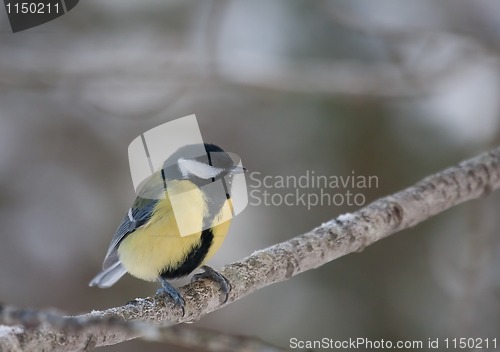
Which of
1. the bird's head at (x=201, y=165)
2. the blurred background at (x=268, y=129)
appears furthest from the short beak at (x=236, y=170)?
the blurred background at (x=268, y=129)

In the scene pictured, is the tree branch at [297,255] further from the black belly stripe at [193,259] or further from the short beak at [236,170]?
the short beak at [236,170]

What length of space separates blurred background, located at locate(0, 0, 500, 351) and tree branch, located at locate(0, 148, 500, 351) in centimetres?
40

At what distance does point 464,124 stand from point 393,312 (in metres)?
0.68

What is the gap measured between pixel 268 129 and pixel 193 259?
1063 millimetres

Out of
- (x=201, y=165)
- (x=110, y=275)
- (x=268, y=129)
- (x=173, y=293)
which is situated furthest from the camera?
(x=268, y=129)

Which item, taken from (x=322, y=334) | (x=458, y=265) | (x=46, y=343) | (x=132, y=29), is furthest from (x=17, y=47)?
(x=458, y=265)

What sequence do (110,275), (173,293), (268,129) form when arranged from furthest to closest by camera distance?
(268,129) < (110,275) < (173,293)

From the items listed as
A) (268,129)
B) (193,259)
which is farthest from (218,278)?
(268,129)

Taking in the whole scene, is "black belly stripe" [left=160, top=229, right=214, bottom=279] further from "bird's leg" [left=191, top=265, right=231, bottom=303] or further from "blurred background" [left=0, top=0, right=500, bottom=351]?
"blurred background" [left=0, top=0, right=500, bottom=351]

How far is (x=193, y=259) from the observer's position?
102 centimetres

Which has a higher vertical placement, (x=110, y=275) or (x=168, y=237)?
(x=168, y=237)

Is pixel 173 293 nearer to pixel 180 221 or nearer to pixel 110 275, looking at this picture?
pixel 180 221

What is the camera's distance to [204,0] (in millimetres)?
2129

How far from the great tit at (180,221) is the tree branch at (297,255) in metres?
0.04
